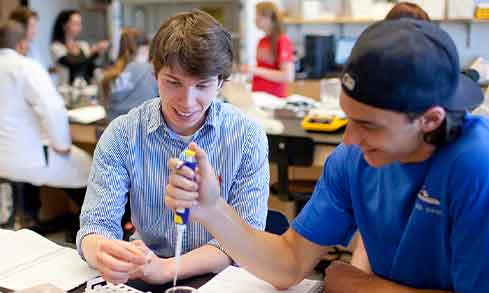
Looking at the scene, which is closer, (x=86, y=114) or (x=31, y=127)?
(x=31, y=127)

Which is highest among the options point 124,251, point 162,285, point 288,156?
point 124,251

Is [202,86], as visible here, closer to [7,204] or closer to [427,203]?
[427,203]

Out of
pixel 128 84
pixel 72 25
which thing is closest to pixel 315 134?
pixel 128 84

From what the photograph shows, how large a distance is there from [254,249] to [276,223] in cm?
49

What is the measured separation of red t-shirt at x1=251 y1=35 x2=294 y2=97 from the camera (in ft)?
13.4

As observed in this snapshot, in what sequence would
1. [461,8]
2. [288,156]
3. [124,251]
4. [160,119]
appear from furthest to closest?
1. [461,8]
2. [288,156]
3. [160,119]
4. [124,251]

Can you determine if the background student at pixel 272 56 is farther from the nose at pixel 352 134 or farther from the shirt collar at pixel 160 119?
the nose at pixel 352 134

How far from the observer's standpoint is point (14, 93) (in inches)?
123

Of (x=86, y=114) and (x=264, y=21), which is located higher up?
(x=264, y=21)

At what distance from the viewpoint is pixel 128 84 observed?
3.32 meters

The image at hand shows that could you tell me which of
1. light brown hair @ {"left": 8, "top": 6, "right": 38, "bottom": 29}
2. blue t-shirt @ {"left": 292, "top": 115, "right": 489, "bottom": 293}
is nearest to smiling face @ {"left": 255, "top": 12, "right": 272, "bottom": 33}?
light brown hair @ {"left": 8, "top": 6, "right": 38, "bottom": 29}

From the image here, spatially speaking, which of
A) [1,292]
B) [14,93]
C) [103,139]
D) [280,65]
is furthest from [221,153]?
[280,65]

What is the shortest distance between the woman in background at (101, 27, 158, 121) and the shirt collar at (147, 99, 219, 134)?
1.80m

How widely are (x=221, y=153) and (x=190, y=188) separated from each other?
0.42 meters
